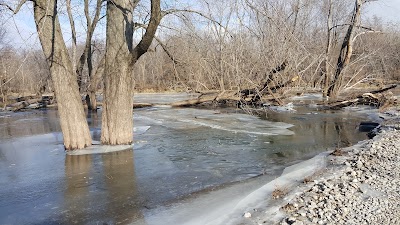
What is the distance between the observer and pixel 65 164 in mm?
8188

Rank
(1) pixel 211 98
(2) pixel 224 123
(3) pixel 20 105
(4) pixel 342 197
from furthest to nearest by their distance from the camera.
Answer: (3) pixel 20 105 → (1) pixel 211 98 → (2) pixel 224 123 → (4) pixel 342 197

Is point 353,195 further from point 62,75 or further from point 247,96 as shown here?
point 247,96

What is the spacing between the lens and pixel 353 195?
5305 mm

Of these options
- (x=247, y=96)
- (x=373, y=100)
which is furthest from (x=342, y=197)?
(x=373, y=100)

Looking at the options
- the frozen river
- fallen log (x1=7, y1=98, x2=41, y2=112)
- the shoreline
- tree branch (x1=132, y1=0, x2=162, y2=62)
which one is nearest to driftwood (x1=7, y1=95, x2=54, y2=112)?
fallen log (x1=7, y1=98, x2=41, y2=112)

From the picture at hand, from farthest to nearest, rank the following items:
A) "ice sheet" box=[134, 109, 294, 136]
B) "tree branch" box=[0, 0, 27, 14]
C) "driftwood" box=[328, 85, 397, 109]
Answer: "driftwood" box=[328, 85, 397, 109] < "ice sheet" box=[134, 109, 294, 136] < "tree branch" box=[0, 0, 27, 14]

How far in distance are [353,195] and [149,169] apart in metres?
4.16

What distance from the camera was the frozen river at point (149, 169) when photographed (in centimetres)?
548

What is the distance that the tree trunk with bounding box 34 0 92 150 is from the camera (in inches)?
340

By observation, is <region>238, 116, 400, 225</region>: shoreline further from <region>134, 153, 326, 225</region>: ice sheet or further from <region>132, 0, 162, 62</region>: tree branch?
<region>132, 0, 162, 62</region>: tree branch

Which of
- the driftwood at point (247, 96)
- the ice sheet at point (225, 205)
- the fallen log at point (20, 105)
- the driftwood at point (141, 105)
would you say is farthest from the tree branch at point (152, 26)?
the fallen log at point (20, 105)

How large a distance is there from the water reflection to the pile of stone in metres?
2.44

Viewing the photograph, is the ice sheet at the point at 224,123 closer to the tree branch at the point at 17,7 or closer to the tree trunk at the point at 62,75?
the tree trunk at the point at 62,75

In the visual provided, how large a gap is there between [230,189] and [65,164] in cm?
415
